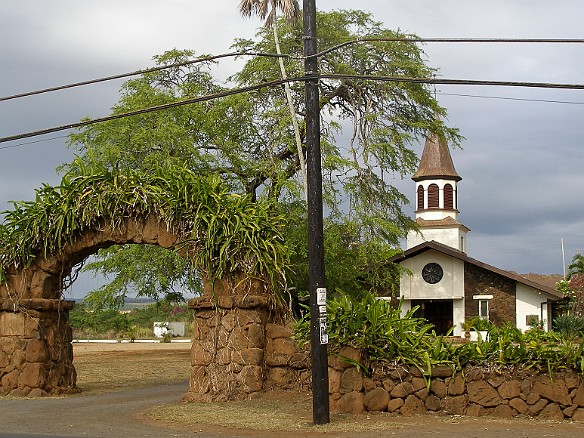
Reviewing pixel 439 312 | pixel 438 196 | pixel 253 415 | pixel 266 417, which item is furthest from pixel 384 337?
pixel 438 196

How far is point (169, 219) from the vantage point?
672 inches

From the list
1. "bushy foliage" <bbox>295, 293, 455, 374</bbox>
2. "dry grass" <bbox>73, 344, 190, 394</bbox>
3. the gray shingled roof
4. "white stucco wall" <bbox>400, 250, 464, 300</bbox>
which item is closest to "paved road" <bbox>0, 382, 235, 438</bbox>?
"dry grass" <bbox>73, 344, 190, 394</bbox>

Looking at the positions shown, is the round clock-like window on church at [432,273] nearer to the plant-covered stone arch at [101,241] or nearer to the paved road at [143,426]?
the plant-covered stone arch at [101,241]

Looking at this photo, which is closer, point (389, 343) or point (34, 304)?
point (389, 343)

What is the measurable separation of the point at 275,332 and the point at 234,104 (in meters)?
11.3

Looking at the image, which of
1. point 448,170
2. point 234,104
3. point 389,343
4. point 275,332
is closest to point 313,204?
point 389,343

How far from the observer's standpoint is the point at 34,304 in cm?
1808

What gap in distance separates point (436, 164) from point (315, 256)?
145 ft

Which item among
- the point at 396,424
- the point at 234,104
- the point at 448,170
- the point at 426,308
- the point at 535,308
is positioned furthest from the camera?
the point at 448,170

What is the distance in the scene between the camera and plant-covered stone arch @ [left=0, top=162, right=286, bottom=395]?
16781mm

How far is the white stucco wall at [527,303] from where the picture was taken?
41281 millimetres

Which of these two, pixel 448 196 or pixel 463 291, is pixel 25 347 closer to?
pixel 463 291

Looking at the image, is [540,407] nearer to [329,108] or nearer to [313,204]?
[313,204]

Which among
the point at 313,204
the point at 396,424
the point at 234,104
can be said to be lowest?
the point at 396,424
